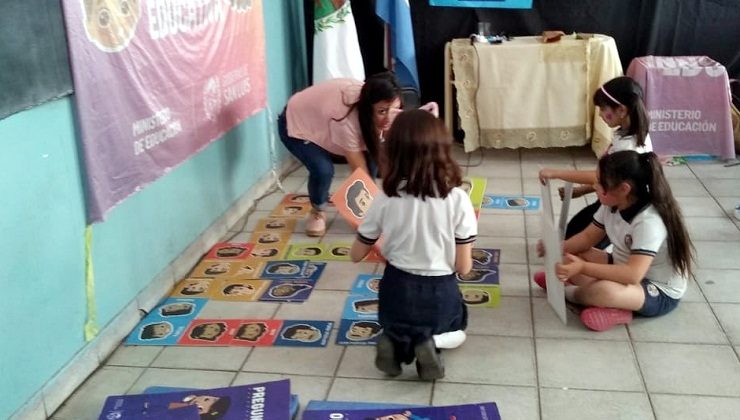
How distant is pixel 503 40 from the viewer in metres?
4.27

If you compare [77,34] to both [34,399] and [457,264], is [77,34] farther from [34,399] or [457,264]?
[457,264]

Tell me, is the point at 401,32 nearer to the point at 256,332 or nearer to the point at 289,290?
the point at 289,290

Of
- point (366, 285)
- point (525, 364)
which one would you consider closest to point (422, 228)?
point (525, 364)

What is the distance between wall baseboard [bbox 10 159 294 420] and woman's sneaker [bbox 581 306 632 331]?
4.75ft

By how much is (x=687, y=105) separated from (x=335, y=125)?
7.13ft

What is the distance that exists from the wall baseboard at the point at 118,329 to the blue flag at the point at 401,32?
131 centimetres

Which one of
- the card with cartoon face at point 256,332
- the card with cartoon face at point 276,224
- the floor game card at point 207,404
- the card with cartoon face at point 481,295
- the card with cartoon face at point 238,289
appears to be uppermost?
the floor game card at point 207,404

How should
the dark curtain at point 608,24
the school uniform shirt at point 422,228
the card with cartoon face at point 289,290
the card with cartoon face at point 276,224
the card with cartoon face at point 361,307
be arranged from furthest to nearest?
the dark curtain at point 608,24 < the card with cartoon face at point 276,224 < the card with cartoon face at point 289,290 < the card with cartoon face at point 361,307 < the school uniform shirt at point 422,228

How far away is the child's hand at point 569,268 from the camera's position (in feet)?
7.27

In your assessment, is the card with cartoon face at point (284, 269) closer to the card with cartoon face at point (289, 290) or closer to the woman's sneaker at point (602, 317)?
the card with cartoon face at point (289, 290)

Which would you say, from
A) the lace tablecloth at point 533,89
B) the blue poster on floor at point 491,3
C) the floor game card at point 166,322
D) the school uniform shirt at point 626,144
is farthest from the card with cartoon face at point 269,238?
the blue poster on floor at point 491,3

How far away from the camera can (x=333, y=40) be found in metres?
4.06

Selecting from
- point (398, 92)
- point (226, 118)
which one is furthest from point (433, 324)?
point (226, 118)

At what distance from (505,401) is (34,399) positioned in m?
1.23
